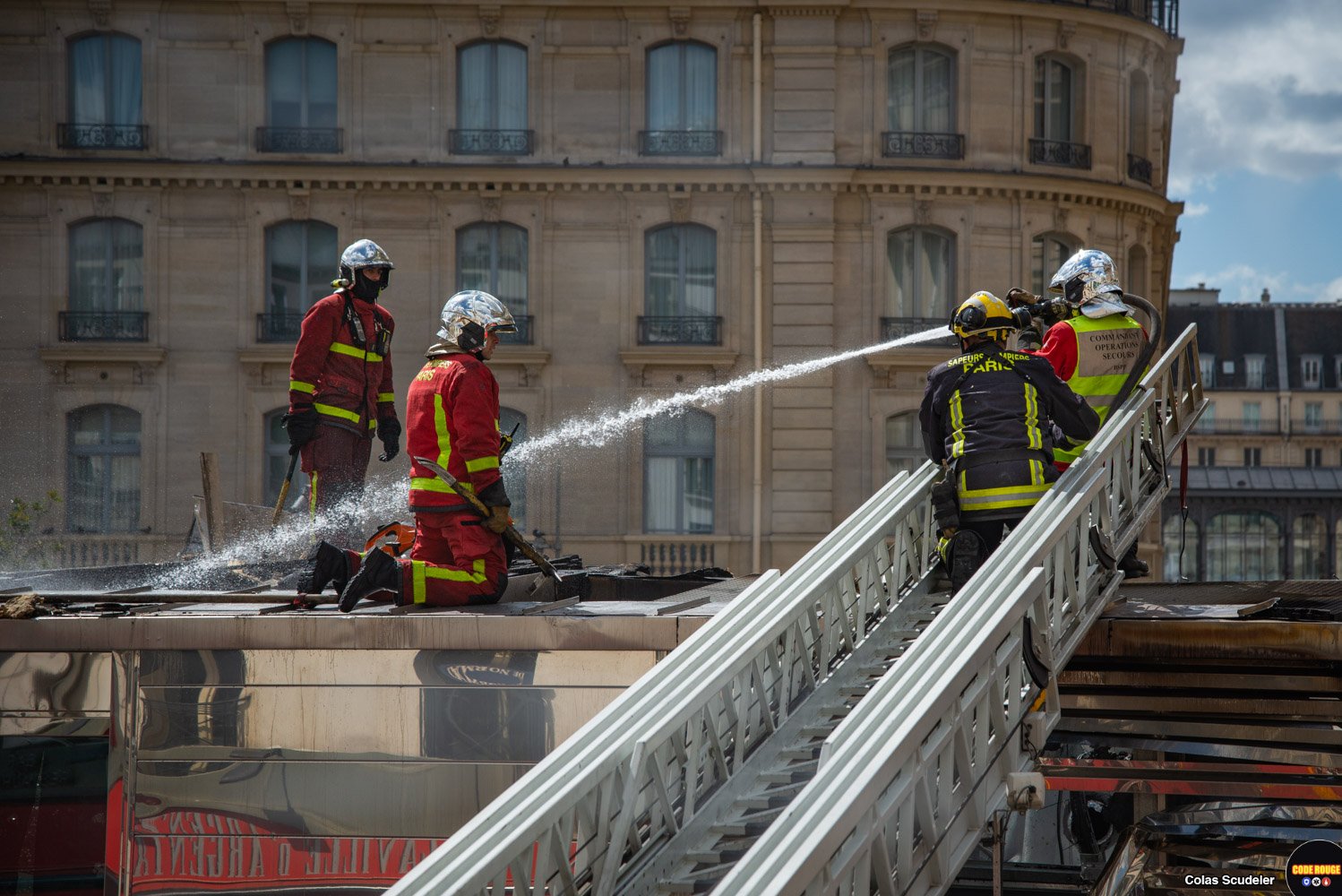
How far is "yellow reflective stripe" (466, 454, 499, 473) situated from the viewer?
306 inches

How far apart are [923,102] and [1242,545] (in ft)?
170

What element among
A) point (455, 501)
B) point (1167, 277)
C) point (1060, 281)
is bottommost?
point (455, 501)

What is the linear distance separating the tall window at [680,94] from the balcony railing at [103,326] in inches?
340

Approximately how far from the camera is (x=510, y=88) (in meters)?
24.8

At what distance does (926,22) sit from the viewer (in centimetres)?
2438

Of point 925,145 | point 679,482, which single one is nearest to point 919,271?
point 925,145

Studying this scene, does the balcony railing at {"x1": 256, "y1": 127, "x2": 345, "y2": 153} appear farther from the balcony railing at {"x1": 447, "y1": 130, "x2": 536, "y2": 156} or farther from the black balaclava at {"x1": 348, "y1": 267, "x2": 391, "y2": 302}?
the black balaclava at {"x1": 348, "y1": 267, "x2": 391, "y2": 302}

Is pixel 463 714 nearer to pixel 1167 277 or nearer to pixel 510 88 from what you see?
pixel 510 88

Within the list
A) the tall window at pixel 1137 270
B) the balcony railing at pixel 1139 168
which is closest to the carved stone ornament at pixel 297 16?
the balcony railing at pixel 1139 168

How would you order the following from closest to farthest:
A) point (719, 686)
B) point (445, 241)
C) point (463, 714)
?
1. point (719, 686)
2. point (463, 714)
3. point (445, 241)

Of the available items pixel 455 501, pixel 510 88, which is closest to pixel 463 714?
pixel 455 501

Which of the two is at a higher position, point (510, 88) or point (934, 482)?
point (510, 88)

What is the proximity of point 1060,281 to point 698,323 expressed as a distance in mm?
16085

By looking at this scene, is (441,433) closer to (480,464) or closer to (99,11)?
(480,464)
